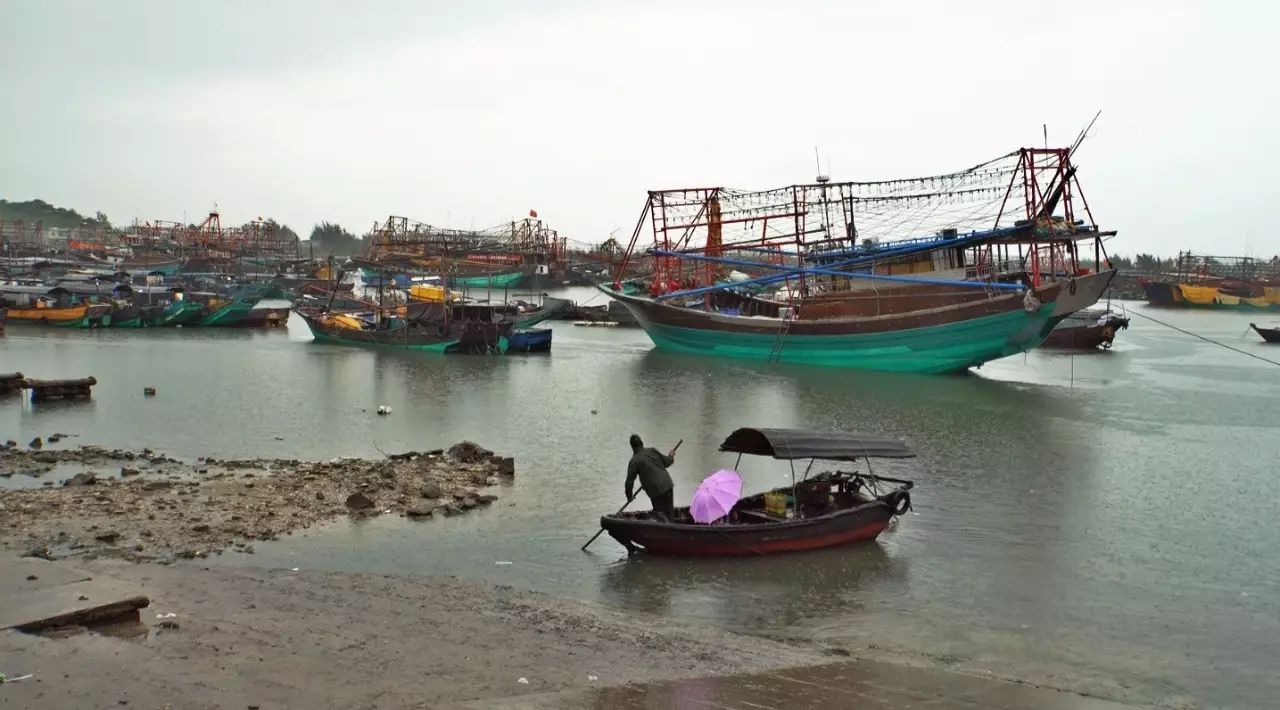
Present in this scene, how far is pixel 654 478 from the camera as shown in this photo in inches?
415

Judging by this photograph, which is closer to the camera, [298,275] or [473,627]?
[473,627]

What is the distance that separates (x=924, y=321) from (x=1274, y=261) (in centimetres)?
10069

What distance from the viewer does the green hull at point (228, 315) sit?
48.2 meters

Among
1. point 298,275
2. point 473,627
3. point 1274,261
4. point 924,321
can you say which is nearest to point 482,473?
point 473,627

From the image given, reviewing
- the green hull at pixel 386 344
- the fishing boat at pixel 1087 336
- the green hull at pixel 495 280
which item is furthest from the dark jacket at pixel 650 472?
the green hull at pixel 495 280

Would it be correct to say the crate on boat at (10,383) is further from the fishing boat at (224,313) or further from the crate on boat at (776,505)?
the fishing boat at (224,313)

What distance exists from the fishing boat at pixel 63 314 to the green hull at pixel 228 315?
436cm

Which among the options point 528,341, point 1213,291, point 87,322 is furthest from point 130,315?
point 1213,291

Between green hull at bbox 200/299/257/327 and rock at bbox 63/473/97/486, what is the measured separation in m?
37.4

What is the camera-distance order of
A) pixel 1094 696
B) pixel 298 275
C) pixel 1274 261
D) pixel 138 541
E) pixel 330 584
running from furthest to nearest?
pixel 1274 261, pixel 298 275, pixel 138 541, pixel 330 584, pixel 1094 696

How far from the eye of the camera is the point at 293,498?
12445mm

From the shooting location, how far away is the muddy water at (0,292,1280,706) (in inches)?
365

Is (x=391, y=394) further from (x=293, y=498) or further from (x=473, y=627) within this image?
(x=473, y=627)

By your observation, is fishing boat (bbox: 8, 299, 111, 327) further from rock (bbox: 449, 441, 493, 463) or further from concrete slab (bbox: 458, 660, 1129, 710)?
concrete slab (bbox: 458, 660, 1129, 710)
